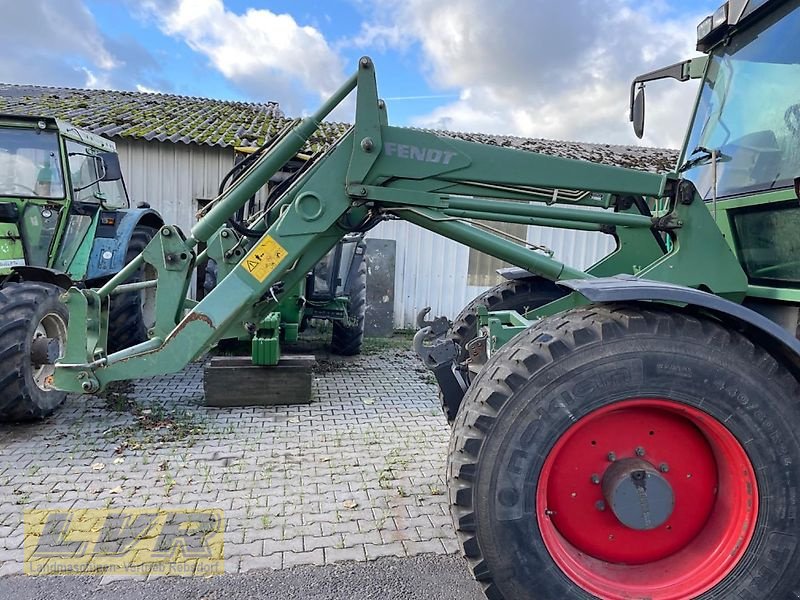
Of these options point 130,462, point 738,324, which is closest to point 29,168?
point 130,462

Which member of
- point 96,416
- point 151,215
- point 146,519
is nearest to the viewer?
point 146,519

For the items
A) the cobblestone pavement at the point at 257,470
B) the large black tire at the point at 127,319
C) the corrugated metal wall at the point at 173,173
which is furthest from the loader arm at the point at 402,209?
A: the corrugated metal wall at the point at 173,173

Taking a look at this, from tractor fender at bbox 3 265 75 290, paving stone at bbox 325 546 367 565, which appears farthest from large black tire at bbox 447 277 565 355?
tractor fender at bbox 3 265 75 290

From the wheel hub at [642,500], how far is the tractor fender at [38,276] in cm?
481

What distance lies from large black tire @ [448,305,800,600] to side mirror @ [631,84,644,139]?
170cm

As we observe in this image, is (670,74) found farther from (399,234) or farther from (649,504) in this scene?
(399,234)

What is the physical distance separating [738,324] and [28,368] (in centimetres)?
465

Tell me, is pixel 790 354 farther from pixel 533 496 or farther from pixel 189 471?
pixel 189 471

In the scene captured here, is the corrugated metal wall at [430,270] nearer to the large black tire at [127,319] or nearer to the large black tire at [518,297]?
the large black tire at [127,319]

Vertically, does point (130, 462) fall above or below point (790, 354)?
below

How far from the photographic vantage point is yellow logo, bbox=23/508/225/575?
2.52 metres

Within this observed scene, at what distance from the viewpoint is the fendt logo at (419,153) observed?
2514mm

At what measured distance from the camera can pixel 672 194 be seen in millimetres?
2660

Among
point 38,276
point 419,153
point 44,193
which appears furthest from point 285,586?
point 44,193
